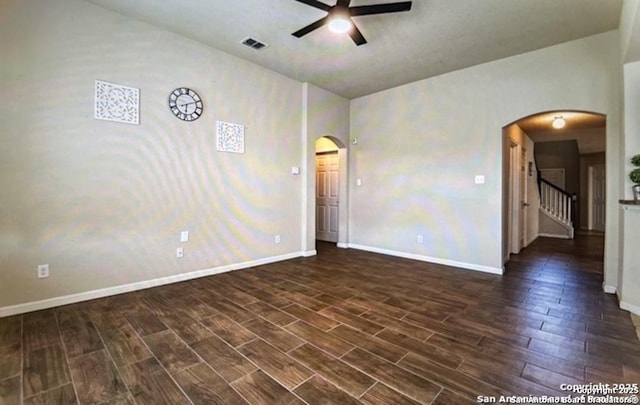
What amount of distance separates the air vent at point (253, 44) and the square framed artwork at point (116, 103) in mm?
1409

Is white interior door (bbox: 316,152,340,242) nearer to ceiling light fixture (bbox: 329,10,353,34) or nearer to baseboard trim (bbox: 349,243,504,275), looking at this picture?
baseboard trim (bbox: 349,243,504,275)

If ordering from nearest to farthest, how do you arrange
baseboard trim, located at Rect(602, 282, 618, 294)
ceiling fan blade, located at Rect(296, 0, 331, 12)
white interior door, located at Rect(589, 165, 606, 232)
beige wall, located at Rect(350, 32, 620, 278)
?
ceiling fan blade, located at Rect(296, 0, 331, 12) < baseboard trim, located at Rect(602, 282, 618, 294) < beige wall, located at Rect(350, 32, 620, 278) < white interior door, located at Rect(589, 165, 606, 232)

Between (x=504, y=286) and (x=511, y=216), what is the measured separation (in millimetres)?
2280

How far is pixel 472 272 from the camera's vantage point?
4.27 m

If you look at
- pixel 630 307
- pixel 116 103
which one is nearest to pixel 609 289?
pixel 630 307

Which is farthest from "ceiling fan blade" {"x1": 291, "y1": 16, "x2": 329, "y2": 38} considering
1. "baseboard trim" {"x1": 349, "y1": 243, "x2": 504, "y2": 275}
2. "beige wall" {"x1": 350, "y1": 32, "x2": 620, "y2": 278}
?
"baseboard trim" {"x1": 349, "y1": 243, "x2": 504, "y2": 275}

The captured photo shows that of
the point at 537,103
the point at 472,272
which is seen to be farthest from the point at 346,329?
the point at 537,103

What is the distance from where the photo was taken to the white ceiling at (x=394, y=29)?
9.64 ft

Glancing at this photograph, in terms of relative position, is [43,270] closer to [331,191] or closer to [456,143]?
[331,191]

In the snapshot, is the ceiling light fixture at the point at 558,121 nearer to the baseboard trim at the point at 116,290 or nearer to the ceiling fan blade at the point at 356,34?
the ceiling fan blade at the point at 356,34

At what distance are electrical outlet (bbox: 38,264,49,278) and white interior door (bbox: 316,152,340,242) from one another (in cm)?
470

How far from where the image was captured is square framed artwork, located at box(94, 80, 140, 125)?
3.06 meters

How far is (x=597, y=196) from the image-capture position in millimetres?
8578

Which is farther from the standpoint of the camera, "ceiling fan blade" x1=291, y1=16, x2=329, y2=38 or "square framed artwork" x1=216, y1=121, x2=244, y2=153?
"square framed artwork" x1=216, y1=121, x2=244, y2=153
